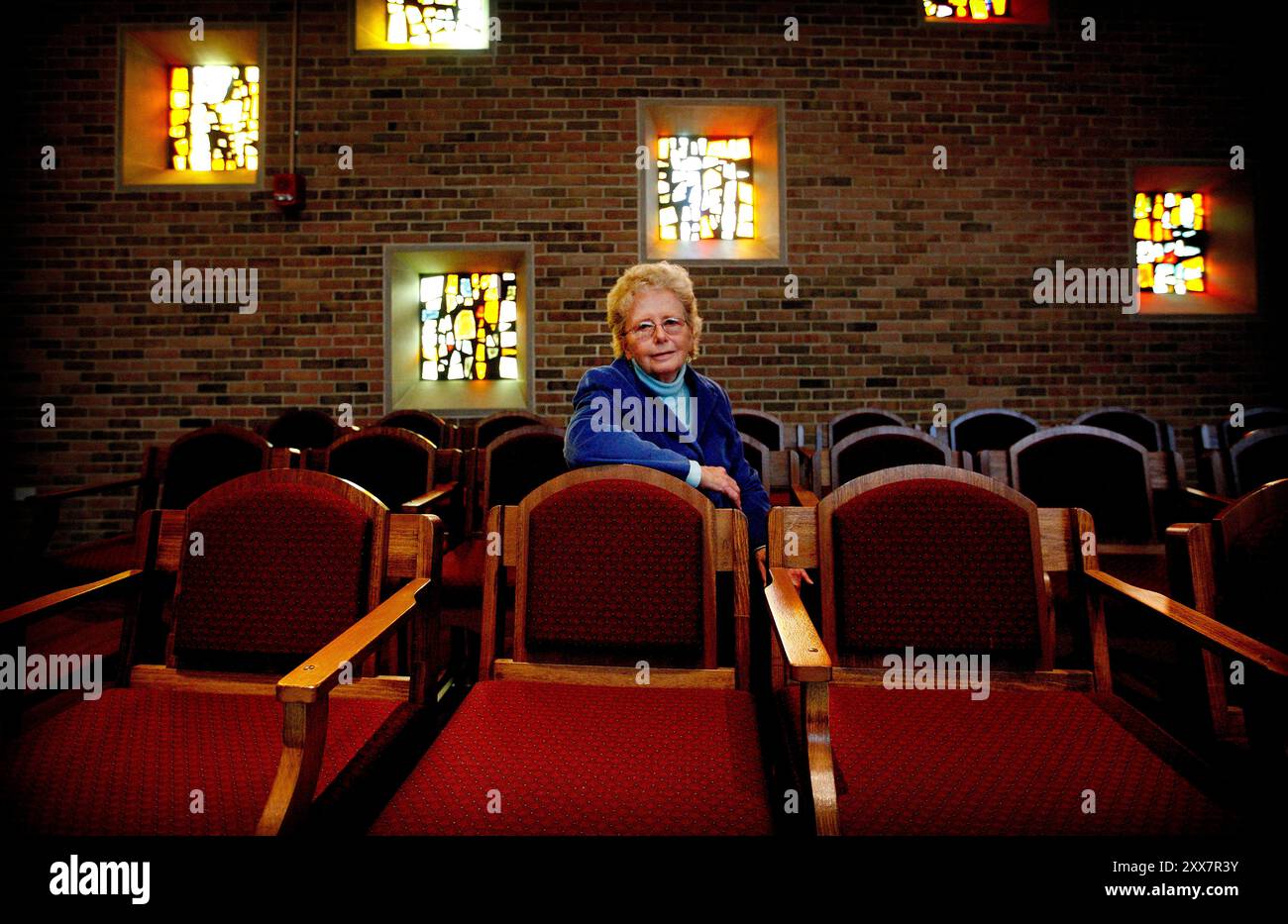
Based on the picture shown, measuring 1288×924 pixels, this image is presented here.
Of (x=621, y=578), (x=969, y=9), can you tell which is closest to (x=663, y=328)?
(x=621, y=578)

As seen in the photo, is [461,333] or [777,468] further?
[461,333]

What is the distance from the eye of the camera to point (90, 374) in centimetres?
456

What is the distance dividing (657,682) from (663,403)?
0.67m

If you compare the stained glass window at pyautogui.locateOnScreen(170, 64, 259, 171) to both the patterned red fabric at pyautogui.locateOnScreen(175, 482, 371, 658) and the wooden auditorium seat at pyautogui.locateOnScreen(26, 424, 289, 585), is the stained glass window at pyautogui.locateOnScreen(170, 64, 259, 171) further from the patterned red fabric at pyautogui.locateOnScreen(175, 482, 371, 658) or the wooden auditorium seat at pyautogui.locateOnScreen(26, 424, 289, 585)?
the patterned red fabric at pyautogui.locateOnScreen(175, 482, 371, 658)

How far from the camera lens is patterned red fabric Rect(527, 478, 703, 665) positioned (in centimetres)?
132

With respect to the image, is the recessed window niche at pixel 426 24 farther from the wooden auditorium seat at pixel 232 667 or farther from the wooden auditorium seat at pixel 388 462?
the wooden auditorium seat at pixel 232 667

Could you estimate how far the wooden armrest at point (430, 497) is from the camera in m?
2.20

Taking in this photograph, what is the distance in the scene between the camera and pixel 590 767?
3.32ft

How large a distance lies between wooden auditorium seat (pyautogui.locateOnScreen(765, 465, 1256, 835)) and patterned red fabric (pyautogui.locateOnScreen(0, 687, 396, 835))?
0.81 meters

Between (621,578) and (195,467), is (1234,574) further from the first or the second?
(195,467)

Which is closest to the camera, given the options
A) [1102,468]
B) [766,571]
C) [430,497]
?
[766,571]

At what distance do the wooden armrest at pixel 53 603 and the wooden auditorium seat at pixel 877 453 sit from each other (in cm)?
202

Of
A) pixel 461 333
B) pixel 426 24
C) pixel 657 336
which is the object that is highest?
pixel 426 24
